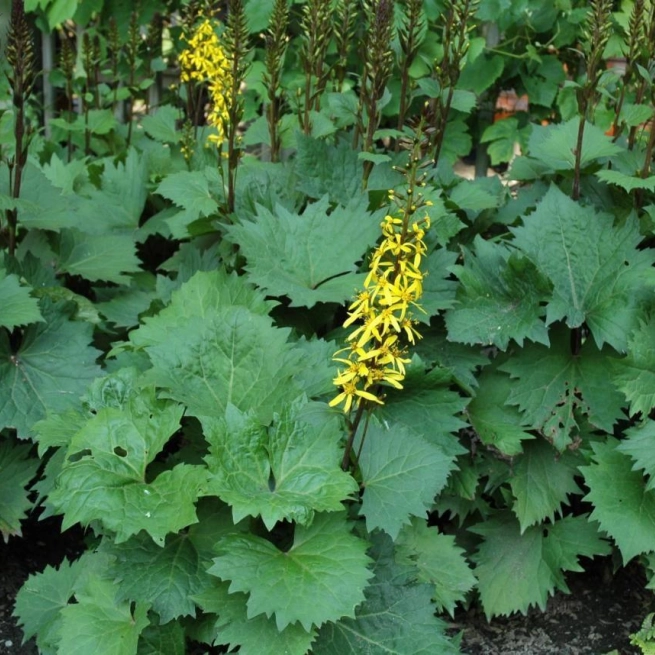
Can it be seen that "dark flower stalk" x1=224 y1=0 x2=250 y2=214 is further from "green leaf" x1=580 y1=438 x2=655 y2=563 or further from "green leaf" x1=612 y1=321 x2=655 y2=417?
"green leaf" x1=580 y1=438 x2=655 y2=563

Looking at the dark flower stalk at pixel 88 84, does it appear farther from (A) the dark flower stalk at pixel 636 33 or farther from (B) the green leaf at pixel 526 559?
(B) the green leaf at pixel 526 559

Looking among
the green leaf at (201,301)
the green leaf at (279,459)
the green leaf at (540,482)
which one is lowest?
the green leaf at (540,482)

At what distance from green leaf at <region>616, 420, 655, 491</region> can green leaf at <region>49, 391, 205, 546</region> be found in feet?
4.50

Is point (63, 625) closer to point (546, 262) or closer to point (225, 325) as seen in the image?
point (225, 325)

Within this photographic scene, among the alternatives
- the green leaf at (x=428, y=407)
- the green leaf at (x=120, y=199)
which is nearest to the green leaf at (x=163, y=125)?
the green leaf at (x=120, y=199)

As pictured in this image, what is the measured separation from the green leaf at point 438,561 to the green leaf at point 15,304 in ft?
4.76

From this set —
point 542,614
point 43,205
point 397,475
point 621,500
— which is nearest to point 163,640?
point 397,475

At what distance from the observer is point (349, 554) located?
2.42 meters

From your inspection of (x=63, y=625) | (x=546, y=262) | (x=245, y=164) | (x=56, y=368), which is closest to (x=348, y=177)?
(x=245, y=164)

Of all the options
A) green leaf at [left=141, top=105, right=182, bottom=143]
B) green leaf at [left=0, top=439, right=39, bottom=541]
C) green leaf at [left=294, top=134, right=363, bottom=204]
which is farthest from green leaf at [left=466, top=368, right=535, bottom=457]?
green leaf at [left=141, top=105, right=182, bottom=143]

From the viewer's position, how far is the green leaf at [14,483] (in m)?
3.03

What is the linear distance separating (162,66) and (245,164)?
1935 mm

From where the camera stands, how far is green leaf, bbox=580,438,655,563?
9.21 ft

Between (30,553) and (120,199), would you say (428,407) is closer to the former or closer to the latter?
(30,553)
